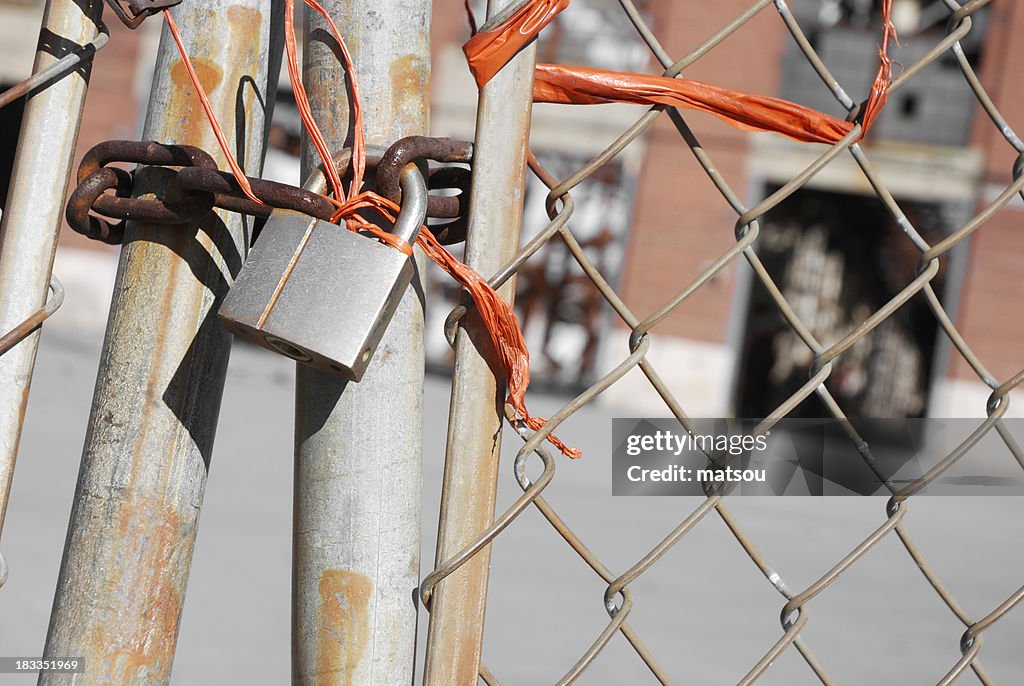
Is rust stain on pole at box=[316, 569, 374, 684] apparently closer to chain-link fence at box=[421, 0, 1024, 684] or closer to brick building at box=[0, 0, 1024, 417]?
chain-link fence at box=[421, 0, 1024, 684]

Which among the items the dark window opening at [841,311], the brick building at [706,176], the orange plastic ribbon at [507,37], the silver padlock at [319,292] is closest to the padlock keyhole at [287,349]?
the silver padlock at [319,292]

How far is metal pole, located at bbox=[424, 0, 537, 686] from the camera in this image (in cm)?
62

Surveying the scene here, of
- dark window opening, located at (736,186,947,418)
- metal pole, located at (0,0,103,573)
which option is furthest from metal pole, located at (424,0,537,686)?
dark window opening, located at (736,186,947,418)

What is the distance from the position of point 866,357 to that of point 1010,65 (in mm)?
3495

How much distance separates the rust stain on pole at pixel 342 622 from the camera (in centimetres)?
64

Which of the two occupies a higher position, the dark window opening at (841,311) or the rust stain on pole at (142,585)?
the dark window opening at (841,311)

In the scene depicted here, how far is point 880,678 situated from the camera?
267 cm

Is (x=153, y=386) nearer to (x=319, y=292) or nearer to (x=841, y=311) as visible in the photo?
(x=319, y=292)

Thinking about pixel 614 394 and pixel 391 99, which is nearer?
pixel 391 99

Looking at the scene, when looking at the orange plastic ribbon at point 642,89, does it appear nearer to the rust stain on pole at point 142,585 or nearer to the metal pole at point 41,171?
the metal pole at point 41,171

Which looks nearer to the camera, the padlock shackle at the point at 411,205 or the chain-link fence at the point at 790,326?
the padlock shackle at the point at 411,205

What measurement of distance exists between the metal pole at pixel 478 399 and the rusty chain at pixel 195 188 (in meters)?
0.02

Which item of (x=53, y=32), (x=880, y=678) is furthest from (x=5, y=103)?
(x=880, y=678)

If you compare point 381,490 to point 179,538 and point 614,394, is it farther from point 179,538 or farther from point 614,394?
point 614,394
